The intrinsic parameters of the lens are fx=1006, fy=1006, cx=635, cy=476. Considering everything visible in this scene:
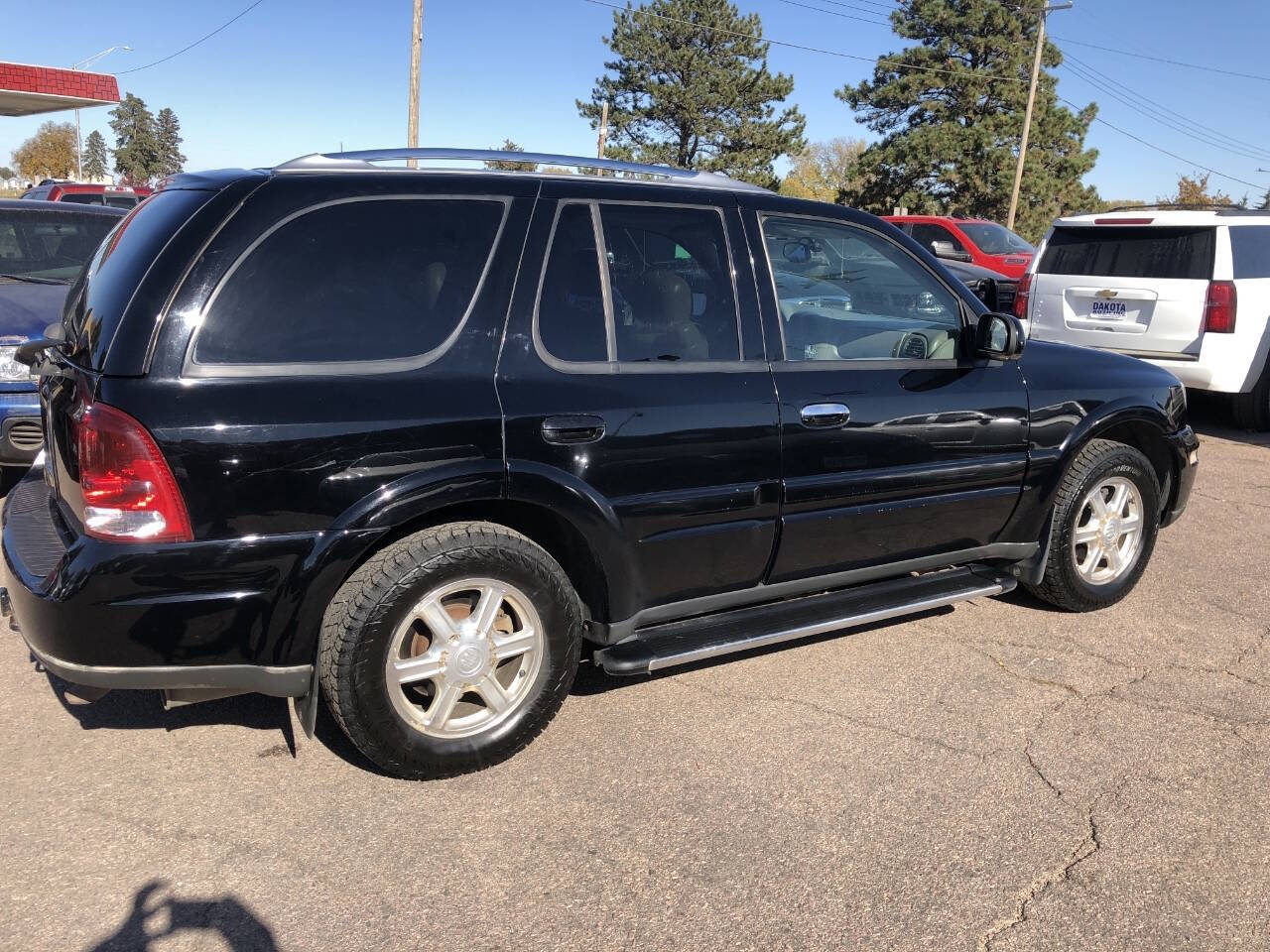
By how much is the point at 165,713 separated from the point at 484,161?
7.12ft

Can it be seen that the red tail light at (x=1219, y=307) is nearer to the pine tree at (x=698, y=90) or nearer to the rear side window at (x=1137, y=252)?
the rear side window at (x=1137, y=252)

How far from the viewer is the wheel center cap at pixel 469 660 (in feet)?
9.95

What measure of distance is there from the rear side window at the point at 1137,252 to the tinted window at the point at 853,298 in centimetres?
512

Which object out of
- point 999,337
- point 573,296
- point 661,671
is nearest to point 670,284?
point 573,296

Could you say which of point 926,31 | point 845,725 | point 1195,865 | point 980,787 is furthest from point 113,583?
point 926,31

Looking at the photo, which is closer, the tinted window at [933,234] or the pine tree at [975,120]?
the tinted window at [933,234]

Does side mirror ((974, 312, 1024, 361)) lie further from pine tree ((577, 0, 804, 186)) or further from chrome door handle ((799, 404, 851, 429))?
pine tree ((577, 0, 804, 186))

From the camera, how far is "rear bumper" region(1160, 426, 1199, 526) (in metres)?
4.73

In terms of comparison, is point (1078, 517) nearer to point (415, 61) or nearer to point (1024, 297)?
point (1024, 297)

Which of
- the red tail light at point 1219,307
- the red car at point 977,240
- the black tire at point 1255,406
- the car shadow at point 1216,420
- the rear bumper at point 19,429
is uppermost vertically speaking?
the red car at point 977,240

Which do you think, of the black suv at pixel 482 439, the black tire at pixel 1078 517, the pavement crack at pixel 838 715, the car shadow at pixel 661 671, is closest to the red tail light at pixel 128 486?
the black suv at pixel 482 439

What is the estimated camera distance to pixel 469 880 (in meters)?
2.62

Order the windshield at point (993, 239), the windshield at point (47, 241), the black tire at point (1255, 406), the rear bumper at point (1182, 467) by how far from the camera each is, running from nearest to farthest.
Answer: the rear bumper at point (1182, 467), the windshield at point (47, 241), the black tire at point (1255, 406), the windshield at point (993, 239)

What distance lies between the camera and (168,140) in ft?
314
